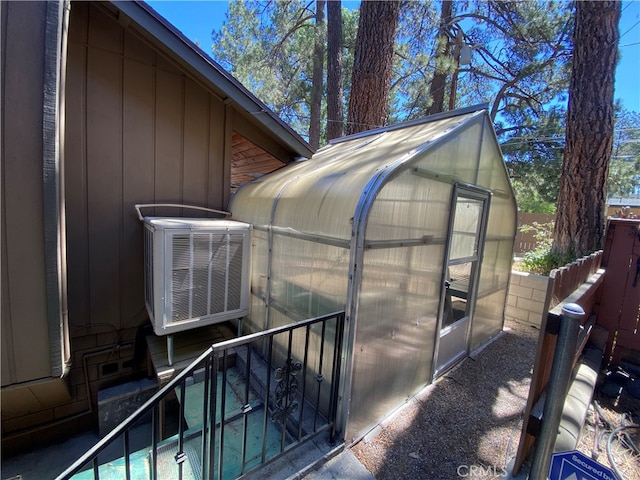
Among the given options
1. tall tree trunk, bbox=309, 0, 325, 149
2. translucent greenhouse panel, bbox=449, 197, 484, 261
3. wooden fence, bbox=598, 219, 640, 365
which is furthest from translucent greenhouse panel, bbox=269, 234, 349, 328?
tall tree trunk, bbox=309, 0, 325, 149

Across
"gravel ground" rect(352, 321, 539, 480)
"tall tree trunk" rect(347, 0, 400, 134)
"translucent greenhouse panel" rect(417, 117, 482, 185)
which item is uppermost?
"tall tree trunk" rect(347, 0, 400, 134)

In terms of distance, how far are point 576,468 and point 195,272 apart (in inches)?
112

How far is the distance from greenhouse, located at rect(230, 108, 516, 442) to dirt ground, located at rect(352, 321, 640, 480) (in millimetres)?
169

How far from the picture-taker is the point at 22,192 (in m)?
1.89

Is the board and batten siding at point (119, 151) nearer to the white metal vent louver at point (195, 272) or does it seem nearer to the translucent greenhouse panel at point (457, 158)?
the white metal vent louver at point (195, 272)

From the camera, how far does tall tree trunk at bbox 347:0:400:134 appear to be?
5484mm

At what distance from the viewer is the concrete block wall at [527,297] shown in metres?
4.67

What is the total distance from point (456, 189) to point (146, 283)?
3.50 metres

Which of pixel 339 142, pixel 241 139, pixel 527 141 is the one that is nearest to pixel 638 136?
pixel 527 141

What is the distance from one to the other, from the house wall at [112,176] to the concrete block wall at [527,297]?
4974 millimetres

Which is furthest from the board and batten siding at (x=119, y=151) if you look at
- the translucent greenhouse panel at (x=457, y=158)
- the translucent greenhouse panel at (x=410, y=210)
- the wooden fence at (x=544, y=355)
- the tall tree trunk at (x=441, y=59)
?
the tall tree trunk at (x=441, y=59)

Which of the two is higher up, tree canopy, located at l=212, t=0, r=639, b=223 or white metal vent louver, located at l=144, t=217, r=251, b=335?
tree canopy, located at l=212, t=0, r=639, b=223

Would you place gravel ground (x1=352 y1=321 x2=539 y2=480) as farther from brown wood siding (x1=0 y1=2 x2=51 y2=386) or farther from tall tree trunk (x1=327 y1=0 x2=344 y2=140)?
tall tree trunk (x1=327 y1=0 x2=344 y2=140)

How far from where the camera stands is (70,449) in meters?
3.22
